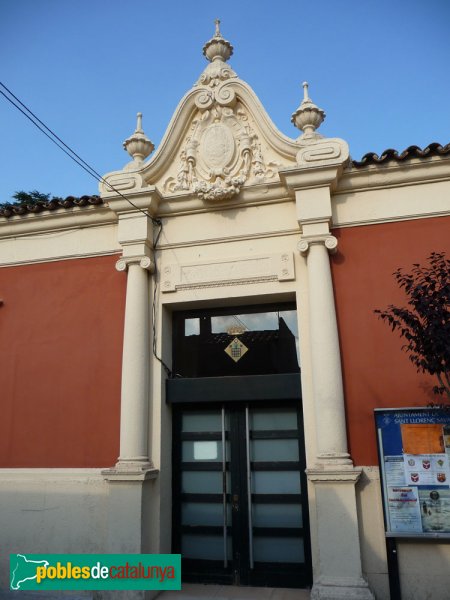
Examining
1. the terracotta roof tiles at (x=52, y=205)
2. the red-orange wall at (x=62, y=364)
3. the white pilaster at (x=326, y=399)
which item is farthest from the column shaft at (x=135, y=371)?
the white pilaster at (x=326, y=399)

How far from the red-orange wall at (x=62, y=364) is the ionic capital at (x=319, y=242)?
2589 millimetres

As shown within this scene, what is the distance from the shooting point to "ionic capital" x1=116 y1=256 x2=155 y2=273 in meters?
6.81

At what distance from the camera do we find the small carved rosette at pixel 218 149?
22.4 ft

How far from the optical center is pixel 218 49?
7422 millimetres

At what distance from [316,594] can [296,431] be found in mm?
1835

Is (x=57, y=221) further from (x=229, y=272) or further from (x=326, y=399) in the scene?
(x=326, y=399)

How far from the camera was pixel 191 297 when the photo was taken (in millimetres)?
6758

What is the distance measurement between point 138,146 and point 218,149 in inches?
49.2

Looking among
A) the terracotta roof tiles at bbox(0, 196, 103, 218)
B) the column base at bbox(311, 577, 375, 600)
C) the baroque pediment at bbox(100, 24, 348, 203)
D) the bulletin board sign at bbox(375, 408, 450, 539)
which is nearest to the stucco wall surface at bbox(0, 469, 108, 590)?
the column base at bbox(311, 577, 375, 600)

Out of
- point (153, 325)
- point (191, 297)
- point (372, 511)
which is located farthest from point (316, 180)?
point (372, 511)

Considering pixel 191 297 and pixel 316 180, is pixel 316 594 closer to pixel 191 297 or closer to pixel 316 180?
pixel 191 297

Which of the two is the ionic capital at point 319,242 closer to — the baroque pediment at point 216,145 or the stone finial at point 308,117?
the baroque pediment at point 216,145

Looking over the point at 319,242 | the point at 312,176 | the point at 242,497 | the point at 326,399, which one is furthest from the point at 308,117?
the point at 242,497

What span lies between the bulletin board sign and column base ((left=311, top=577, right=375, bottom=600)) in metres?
0.60
